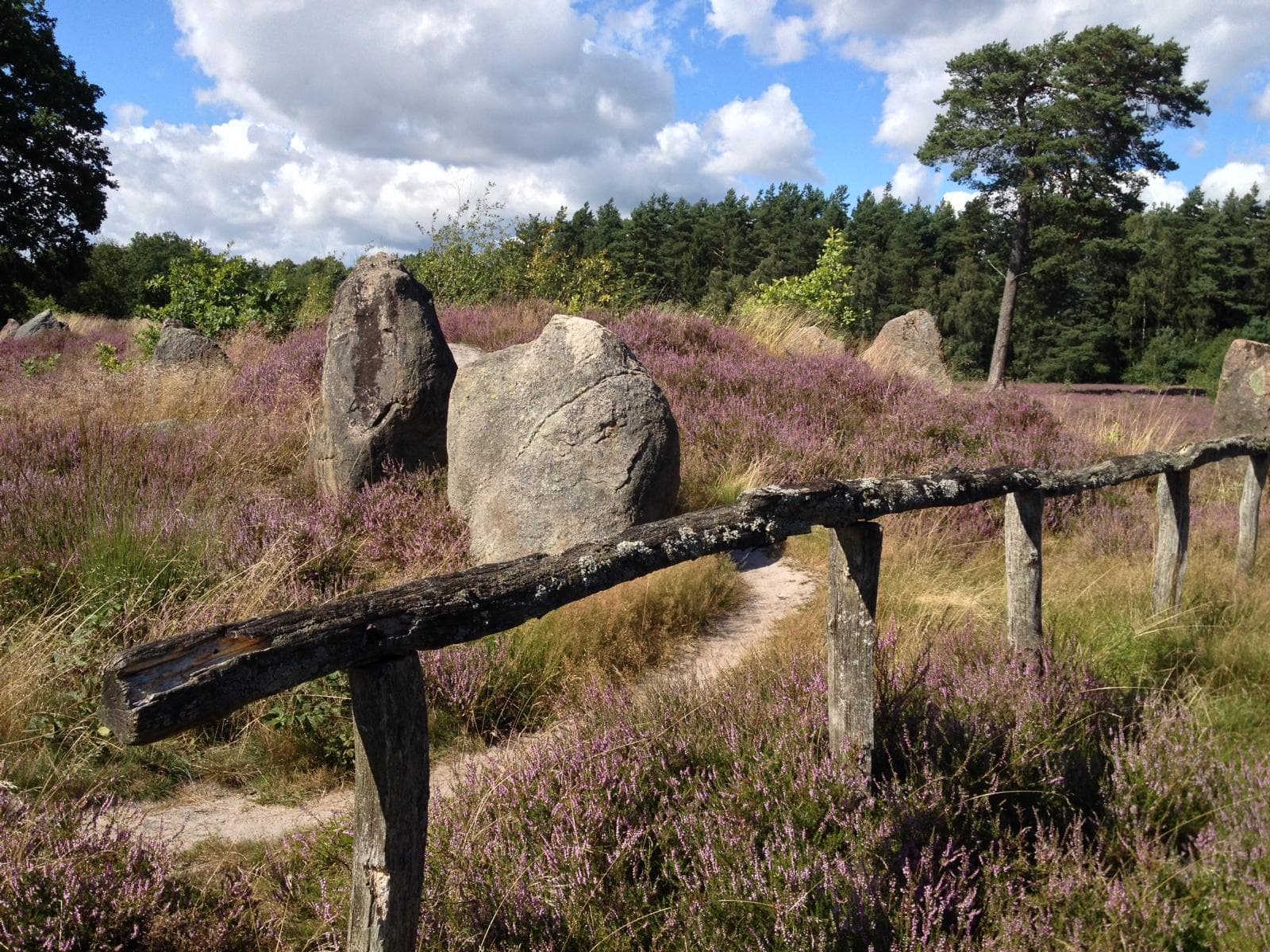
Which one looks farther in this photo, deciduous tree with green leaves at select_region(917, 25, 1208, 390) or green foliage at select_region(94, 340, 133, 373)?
deciduous tree with green leaves at select_region(917, 25, 1208, 390)

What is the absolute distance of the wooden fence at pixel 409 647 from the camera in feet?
4.50

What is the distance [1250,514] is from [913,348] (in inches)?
406

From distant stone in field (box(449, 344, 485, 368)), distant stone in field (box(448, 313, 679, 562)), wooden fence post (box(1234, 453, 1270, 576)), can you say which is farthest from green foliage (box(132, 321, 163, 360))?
wooden fence post (box(1234, 453, 1270, 576))

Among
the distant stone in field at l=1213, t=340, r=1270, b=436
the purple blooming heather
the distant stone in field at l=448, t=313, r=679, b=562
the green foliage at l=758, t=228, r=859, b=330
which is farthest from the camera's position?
the green foliage at l=758, t=228, r=859, b=330

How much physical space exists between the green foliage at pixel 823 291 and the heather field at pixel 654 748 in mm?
12575

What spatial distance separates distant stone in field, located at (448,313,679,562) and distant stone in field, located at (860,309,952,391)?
9121 mm

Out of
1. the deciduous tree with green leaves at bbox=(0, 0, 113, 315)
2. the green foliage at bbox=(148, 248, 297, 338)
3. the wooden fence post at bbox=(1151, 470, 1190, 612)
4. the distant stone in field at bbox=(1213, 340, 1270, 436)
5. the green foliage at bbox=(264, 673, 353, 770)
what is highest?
the deciduous tree with green leaves at bbox=(0, 0, 113, 315)

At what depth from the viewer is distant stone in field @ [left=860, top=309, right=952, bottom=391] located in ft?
49.8

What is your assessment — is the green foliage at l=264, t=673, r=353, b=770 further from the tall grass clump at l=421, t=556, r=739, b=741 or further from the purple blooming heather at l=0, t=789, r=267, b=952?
A: the purple blooming heather at l=0, t=789, r=267, b=952

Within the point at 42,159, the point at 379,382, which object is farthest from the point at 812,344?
the point at 42,159

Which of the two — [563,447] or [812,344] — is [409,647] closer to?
[563,447]

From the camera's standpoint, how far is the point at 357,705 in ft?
5.61

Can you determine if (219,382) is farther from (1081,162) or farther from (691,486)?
(1081,162)

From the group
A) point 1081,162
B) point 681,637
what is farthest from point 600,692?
point 1081,162
